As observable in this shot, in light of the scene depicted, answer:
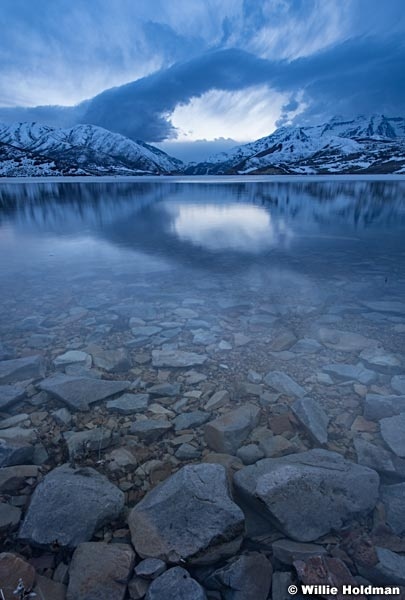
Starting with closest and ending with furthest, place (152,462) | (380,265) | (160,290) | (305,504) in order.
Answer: (305,504) < (152,462) < (160,290) < (380,265)

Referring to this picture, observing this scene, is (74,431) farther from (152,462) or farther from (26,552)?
(26,552)

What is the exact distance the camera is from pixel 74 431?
158 inches

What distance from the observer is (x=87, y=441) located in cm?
377

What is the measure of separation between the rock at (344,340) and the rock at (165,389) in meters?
2.95

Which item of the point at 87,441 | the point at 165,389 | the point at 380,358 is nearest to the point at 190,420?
the point at 165,389

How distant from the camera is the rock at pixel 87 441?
3.66 meters

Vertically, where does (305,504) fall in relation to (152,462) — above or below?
above

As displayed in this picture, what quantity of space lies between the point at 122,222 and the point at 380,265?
1608cm

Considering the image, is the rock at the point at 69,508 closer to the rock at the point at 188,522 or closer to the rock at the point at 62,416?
the rock at the point at 188,522

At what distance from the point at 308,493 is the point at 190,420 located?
5.50ft

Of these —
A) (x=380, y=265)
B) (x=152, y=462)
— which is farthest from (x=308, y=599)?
(x=380, y=265)

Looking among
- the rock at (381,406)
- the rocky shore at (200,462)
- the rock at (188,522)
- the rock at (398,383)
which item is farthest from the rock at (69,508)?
the rock at (398,383)

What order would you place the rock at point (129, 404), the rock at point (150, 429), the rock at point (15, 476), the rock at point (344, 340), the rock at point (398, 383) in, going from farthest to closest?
the rock at point (344, 340) < the rock at point (398, 383) < the rock at point (129, 404) < the rock at point (150, 429) < the rock at point (15, 476)

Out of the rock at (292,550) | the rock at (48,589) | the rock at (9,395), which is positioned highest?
the rock at (9,395)
